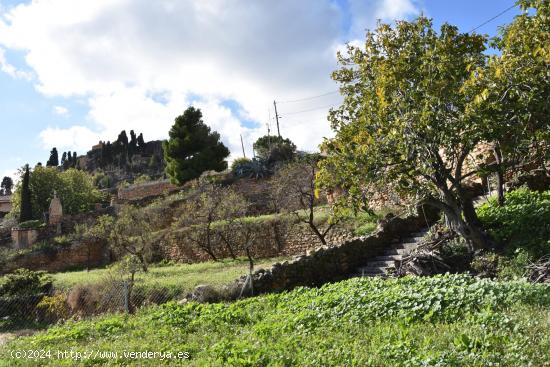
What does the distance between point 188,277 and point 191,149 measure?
18.5m

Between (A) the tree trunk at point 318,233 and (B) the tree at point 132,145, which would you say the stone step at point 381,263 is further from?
(B) the tree at point 132,145

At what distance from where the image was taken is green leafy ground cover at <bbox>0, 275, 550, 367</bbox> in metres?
4.78

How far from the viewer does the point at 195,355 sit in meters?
6.29

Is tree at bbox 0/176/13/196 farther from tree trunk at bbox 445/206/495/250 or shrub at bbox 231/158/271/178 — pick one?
tree trunk at bbox 445/206/495/250

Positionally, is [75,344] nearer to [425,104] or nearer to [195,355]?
[195,355]

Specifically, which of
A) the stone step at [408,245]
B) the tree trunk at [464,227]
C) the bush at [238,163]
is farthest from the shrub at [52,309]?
the bush at [238,163]

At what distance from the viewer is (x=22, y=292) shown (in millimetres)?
15812

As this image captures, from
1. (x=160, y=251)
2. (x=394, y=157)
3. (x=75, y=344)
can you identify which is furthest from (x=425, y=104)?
(x=160, y=251)

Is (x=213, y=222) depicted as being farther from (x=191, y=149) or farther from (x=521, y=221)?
(x=521, y=221)

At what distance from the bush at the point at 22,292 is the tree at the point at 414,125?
9.22 meters

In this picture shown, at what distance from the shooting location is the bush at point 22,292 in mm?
14008

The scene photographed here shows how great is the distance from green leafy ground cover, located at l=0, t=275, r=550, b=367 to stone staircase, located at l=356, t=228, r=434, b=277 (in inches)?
122

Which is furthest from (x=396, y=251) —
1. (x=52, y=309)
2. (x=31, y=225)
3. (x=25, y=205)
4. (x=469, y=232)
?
(x=25, y=205)

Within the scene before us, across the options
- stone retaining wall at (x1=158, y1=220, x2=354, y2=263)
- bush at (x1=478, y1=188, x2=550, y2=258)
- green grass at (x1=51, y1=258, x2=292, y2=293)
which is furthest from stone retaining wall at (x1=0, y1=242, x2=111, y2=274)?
bush at (x1=478, y1=188, x2=550, y2=258)
